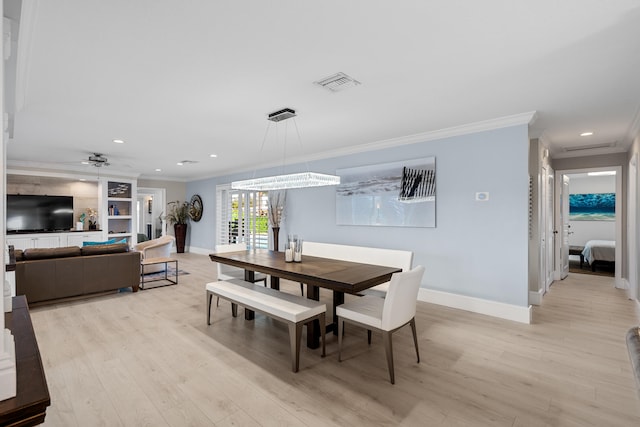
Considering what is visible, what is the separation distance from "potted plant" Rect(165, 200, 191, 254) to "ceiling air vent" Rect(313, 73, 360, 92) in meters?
7.64

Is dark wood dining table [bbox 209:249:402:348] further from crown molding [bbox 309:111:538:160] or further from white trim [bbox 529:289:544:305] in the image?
white trim [bbox 529:289:544:305]

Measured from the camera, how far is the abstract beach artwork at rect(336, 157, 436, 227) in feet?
14.2

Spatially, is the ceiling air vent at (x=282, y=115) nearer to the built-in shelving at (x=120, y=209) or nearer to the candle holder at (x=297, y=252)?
the candle holder at (x=297, y=252)

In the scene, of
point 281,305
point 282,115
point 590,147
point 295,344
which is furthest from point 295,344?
point 590,147

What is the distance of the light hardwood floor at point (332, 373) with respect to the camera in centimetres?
196

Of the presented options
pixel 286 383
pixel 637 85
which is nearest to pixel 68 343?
pixel 286 383

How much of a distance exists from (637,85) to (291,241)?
3459 millimetres

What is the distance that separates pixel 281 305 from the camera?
2676 mm

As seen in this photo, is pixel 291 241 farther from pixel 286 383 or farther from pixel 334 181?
pixel 286 383

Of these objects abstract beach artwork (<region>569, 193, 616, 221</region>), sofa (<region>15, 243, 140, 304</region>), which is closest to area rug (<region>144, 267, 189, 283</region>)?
sofa (<region>15, 243, 140, 304</region>)

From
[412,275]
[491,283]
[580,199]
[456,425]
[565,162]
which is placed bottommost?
[456,425]

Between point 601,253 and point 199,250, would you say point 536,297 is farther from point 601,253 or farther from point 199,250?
point 199,250

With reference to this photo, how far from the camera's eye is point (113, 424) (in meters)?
1.87

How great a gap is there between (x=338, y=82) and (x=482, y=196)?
2385mm
